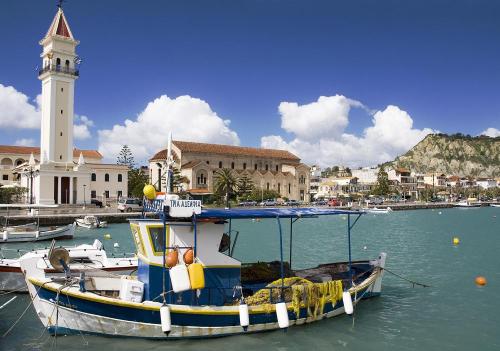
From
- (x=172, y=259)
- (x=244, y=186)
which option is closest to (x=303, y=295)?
(x=172, y=259)

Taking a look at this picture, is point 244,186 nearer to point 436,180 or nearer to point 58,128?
point 58,128

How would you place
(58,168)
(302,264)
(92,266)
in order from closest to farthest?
(92,266), (302,264), (58,168)

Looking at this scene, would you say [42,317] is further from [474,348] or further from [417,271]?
[417,271]

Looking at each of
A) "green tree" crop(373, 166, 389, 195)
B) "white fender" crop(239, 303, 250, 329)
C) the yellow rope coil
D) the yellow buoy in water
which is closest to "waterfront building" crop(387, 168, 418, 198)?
"green tree" crop(373, 166, 389, 195)

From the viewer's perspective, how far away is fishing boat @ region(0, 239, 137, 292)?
59.3ft

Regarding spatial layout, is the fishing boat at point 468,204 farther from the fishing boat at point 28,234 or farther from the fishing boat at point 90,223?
the fishing boat at point 28,234

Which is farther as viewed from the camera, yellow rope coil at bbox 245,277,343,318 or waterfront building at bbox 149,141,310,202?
waterfront building at bbox 149,141,310,202

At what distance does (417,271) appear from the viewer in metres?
24.8

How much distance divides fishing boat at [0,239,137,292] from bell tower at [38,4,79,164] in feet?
145

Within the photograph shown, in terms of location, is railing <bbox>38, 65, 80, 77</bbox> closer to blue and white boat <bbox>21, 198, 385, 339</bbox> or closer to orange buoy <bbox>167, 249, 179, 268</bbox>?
blue and white boat <bbox>21, 198, 385, 339</bbox>

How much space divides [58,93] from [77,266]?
160 feet

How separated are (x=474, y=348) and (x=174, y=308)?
8296 millimetres

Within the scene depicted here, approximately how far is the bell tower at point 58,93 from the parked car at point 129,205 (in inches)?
367

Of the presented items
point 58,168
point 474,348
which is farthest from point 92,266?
point 58,168
